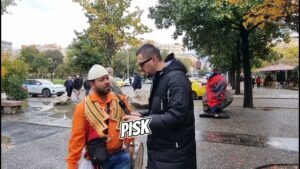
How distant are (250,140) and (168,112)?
245 inches

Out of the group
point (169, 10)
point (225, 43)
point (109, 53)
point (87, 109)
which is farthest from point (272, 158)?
point (109, 53)

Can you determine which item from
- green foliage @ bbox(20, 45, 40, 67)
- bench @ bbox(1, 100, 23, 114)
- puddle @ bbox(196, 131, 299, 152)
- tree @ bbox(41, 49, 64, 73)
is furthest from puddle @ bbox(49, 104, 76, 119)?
tree @ bbox(41, 49, 64, 73)

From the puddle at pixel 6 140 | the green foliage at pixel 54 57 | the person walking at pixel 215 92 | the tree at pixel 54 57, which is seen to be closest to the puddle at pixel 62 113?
the puddle at pixel 6 140

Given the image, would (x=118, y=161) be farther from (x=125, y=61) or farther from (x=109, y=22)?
(x=125, y=61)

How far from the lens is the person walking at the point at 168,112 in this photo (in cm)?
284

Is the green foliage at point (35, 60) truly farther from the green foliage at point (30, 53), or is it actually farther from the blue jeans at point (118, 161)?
the blue jeans at point (118, 161)

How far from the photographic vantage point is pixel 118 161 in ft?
12.0

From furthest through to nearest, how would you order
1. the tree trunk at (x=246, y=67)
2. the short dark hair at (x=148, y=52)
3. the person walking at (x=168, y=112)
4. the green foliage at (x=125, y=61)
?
the green foliage at (x=125, y=61) < the tree trunk at (x=246, y=67) < the short dark hair at (x=148, y=52) < the person walking at (x=168, y=112)

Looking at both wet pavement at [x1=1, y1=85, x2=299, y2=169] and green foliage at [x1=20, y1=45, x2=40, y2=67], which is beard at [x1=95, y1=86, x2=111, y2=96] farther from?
green foliage at [x1=20, y1=45, x2=40, y2=67]

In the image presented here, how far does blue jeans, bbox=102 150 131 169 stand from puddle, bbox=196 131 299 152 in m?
4.97

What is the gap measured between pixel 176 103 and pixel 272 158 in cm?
469

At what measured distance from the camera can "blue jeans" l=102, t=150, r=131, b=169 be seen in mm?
3619

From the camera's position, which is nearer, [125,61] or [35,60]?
[35,60]

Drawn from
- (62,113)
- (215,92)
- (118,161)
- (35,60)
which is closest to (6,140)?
(62,113)
